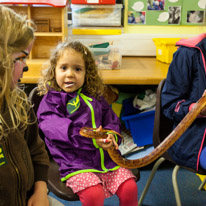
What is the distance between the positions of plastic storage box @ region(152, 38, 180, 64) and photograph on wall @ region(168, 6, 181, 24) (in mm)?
343

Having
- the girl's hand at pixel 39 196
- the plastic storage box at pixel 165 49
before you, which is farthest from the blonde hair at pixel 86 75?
the plastic storage box at pixel 165 49

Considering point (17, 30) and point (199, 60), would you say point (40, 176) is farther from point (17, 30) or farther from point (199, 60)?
point (199, 60)

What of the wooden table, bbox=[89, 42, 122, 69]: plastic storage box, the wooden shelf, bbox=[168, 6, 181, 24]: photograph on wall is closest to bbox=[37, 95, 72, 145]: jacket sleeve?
the wooden table

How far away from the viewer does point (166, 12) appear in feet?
9.29

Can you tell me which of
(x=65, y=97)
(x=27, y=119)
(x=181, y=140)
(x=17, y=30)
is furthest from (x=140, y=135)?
(x=17, y=30)

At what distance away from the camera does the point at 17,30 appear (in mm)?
853

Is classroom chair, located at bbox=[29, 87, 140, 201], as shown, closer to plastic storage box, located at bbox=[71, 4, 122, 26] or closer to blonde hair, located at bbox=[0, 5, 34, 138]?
blonde hair, located at bbox=[0, 5, 34, 138]

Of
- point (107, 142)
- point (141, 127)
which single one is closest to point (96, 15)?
point (141, 127)

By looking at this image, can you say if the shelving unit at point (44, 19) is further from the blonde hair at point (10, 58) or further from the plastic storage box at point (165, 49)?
the blonde hair at point (10, 58)

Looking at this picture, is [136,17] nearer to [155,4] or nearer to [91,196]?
[155,4]

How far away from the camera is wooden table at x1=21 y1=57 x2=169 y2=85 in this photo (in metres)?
1.95

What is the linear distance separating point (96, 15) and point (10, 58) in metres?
1.97

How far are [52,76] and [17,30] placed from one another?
0.77 meters

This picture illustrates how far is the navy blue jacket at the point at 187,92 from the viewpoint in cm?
152
